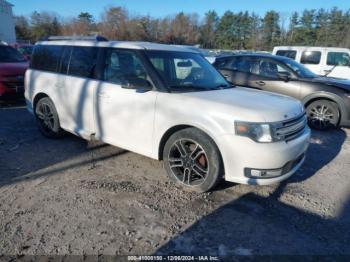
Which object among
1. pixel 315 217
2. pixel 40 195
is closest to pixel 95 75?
pixel 40 195

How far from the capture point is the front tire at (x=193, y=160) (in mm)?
3579

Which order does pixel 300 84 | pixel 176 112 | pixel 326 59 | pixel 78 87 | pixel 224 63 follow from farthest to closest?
pixel 326 59
pixel 224 63
pixel 300 84
pixel 78 87
pixel 176 112

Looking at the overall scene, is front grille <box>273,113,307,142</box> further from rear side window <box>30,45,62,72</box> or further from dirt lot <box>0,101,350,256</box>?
rear side window <box>30,45,62,72</box>

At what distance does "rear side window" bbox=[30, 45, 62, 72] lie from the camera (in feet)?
17.4

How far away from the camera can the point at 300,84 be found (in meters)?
7.23

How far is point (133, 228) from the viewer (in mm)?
3111

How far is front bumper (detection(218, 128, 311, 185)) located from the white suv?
0.01m

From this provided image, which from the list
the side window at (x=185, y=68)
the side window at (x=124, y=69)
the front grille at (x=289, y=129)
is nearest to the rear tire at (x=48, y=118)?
the side window at (x=124, y=69)

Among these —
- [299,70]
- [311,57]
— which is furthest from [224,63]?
[311,57]

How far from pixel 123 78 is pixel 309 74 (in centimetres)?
543

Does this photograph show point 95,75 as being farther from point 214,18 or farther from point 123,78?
point 214,18

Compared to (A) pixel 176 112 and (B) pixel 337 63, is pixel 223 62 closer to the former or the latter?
(A) pixel 176 112

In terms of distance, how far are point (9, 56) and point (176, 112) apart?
8.04 m

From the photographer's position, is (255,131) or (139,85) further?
(139,85)
